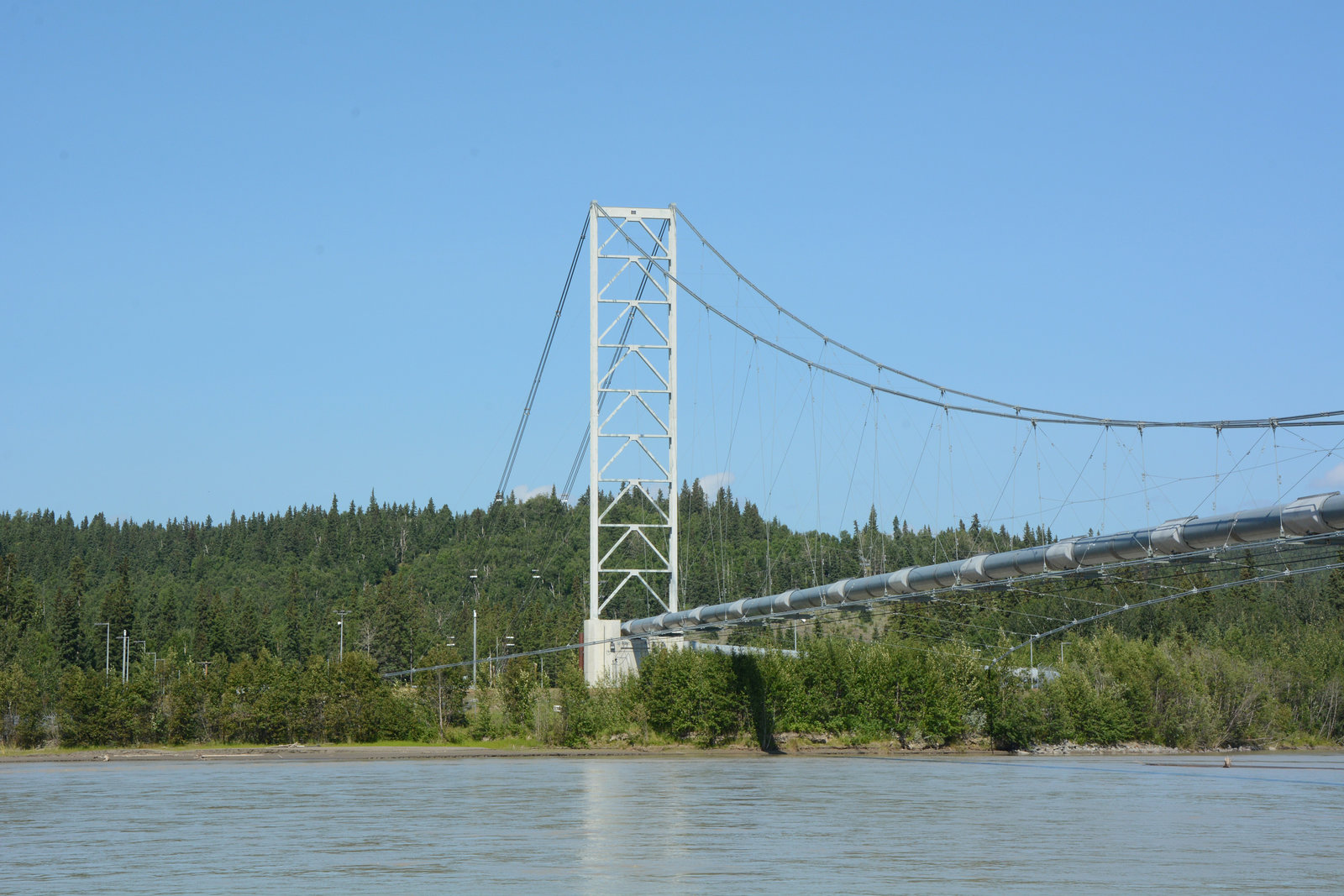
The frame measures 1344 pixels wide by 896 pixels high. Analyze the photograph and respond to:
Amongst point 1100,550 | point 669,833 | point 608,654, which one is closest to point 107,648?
point 608,654

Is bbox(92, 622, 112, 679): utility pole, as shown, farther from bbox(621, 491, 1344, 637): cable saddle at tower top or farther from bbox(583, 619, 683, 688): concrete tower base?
bbox(621, 491, 1344, 637): cable saddle at tower top

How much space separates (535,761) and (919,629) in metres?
51.6

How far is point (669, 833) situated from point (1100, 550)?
1827 cm

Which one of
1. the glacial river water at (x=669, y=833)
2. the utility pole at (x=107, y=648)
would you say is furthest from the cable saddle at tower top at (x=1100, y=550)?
the utility pole at (x=107, y=648)

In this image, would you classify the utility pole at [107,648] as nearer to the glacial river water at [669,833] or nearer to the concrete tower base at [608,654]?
the concrete tower base at [608,654]

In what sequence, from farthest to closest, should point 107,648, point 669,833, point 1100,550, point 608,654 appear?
point 107,648
point 608,654
point 1100,550
point 669,833

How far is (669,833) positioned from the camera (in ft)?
77.4

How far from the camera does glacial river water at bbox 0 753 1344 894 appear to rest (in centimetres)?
1720

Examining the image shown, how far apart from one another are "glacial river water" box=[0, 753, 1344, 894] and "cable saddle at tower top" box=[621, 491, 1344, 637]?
20.7ft

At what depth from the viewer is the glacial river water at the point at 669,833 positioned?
17.2 meters

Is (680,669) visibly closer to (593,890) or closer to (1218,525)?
(1218,525)

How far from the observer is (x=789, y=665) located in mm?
67250

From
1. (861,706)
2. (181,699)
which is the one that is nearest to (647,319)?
(861,706)

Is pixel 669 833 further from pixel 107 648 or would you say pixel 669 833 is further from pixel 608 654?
pixel 107 648
